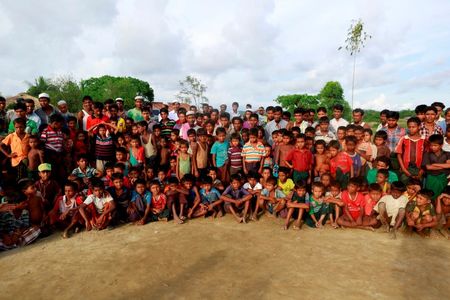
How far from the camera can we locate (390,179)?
520 cm

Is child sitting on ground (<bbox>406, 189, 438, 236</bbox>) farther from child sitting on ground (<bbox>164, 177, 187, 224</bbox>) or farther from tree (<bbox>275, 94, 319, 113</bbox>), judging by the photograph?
tree (<bbox>275, 94, 319, 113</bbox>)

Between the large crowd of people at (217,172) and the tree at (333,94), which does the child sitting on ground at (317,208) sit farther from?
the tree at (333,94)

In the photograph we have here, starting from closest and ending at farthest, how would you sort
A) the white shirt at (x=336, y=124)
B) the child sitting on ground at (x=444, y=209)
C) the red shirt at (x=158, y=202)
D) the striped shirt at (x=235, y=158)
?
the child sitting on ground at (x=444, y=209)
the red shirt at (x=158, y=202)
the striped shirt at (x=235, y=158)
the white shirt at (x=336, y=124)

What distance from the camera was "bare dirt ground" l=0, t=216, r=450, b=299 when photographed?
10.2 feet

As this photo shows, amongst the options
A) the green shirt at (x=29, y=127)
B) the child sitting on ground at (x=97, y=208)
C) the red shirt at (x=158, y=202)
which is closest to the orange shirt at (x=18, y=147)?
the green shirt at (x=29, y=127)

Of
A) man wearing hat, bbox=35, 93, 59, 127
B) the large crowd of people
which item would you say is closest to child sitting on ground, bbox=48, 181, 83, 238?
the large crowd of people

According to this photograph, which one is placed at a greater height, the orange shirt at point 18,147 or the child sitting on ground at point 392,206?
the orange shirt at point 18,147

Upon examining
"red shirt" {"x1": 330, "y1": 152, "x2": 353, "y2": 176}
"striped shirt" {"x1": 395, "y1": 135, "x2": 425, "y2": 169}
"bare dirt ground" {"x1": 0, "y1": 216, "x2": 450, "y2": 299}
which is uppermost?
"striped shirt" {"x1": 395, "y1": 135, "x2": 425, "y2": 169}

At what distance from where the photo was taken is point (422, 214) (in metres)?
4.59

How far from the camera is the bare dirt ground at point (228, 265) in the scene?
3.11 m

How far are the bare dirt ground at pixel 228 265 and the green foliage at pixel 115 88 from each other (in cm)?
3612

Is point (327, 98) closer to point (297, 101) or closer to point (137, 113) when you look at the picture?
point (297, 101)

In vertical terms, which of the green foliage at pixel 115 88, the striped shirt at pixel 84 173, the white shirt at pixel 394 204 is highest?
the green foliage at pixel 115 88

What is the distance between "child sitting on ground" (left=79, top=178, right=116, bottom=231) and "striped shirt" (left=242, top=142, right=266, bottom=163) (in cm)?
258
